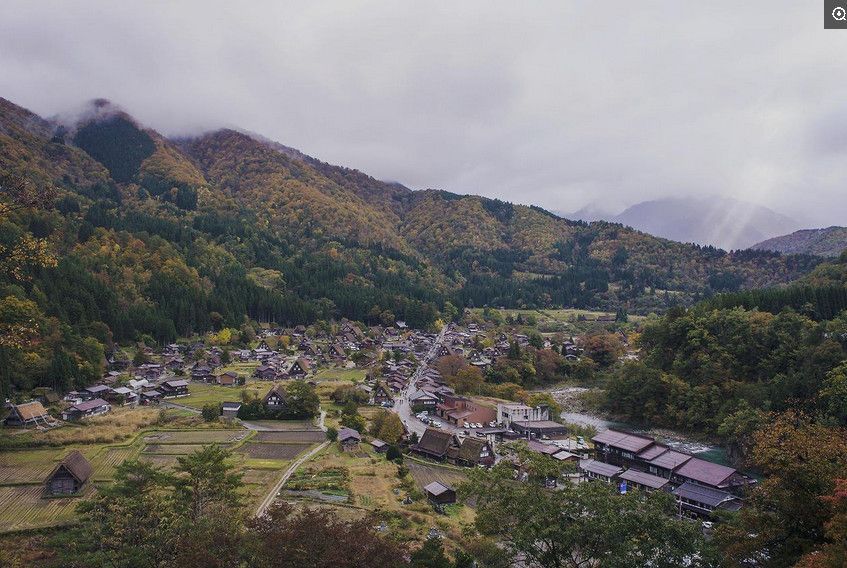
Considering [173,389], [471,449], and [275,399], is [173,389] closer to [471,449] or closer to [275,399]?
[275,399]

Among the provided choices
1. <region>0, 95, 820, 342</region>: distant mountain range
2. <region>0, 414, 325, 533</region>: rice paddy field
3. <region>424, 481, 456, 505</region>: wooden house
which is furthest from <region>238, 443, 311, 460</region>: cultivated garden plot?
<region>0, 95, 820, 342</region>: distant mountain range

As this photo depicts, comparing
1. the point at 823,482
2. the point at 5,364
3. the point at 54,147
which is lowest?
the point at 5,364

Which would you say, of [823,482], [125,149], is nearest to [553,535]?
[823,482]

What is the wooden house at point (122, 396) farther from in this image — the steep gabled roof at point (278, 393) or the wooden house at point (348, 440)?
the wooden house at point (348, 440)

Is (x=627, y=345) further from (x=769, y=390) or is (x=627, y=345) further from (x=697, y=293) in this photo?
(x=697, y=293)

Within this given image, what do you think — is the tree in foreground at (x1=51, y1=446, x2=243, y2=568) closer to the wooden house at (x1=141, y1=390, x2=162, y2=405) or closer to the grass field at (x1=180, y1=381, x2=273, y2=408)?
the grass field at (x1=180, y1=381, x2=273, y2=408)

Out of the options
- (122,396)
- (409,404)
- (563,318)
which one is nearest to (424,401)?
(409,404)
